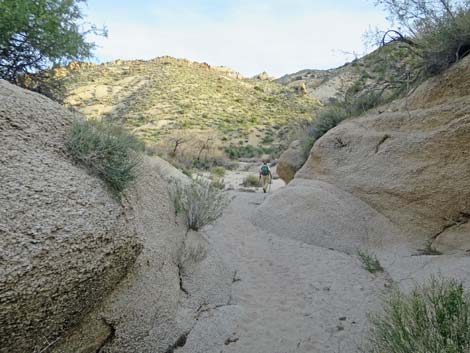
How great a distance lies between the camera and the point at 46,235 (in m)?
2.13

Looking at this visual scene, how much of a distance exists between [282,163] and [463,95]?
6.18 m

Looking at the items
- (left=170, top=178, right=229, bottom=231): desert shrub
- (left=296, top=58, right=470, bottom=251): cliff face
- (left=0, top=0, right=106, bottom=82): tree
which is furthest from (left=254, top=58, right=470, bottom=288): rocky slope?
(left=0, top=0, right=106, bottom=82): tree

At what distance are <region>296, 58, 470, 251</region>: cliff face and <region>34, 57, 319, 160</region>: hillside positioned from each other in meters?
19.3

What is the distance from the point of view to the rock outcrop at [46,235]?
1.93 meters

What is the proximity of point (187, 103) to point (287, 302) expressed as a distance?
32286mm

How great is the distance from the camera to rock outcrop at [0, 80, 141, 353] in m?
1.93

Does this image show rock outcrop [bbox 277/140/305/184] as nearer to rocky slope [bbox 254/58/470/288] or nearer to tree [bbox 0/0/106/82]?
rocky slope [bbox 254/58/470/288]

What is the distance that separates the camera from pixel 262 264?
532cm

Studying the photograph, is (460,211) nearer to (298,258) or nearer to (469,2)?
(298,258)

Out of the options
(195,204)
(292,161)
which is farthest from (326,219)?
(292,161)

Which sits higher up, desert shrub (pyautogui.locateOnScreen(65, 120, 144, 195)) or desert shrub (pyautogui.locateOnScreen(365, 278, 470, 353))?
desert shrub (pyautogui.locateOnScreen(65, 120, 144, 195))

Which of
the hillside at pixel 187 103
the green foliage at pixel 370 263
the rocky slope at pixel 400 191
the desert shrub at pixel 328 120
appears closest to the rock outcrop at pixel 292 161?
the desert shrub at pixel 328 120

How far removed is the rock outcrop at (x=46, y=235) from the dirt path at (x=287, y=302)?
1.35m

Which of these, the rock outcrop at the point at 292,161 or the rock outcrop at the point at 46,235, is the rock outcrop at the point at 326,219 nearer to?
the rock outcrop at the point at 292,161
